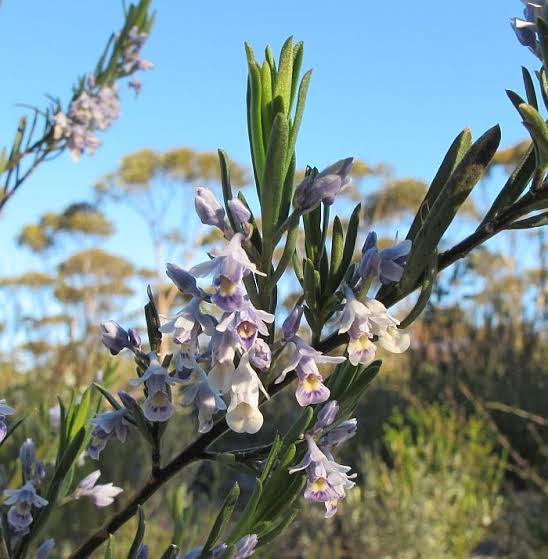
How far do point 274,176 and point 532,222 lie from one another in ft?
0.94

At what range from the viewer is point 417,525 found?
4.16 m

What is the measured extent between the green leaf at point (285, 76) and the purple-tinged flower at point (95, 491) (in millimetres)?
675

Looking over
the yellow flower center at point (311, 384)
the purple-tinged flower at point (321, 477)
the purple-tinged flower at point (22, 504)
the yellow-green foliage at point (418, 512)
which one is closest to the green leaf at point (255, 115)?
the yellow flower center at point (311, 384)

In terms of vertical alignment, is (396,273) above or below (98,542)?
above

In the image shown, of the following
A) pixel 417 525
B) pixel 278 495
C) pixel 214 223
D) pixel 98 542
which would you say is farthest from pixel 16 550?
pixel 417 525

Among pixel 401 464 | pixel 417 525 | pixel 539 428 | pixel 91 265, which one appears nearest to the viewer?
pixel 417 525

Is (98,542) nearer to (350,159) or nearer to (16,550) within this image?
(16,550)

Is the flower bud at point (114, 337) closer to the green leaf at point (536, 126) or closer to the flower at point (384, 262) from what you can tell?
the flower at point (384, 262)

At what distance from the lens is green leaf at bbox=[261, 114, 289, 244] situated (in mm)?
657

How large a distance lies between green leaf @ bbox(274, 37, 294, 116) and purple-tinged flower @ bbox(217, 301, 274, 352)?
0.74 ft

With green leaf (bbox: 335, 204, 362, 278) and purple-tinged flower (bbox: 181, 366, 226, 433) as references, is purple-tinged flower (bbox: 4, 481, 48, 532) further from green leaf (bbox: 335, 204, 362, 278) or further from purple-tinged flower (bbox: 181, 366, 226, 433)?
green leaf (bbox: 335, 204, 362, 278)

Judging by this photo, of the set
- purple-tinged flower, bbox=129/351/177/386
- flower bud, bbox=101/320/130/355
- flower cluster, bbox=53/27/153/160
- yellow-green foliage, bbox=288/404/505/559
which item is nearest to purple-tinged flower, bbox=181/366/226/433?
purple-tinged flower, bbox=129/351/177/386

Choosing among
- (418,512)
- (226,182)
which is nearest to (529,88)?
(226,182)

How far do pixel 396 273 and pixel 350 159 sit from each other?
0.45 feet
